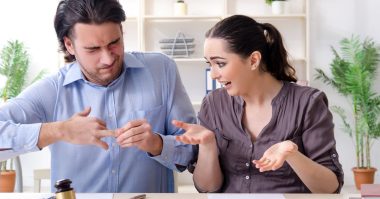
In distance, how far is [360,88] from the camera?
540cm

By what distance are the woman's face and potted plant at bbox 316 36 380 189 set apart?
3.45 m

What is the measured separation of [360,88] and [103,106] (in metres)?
3.67

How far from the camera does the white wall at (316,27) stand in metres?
5.78

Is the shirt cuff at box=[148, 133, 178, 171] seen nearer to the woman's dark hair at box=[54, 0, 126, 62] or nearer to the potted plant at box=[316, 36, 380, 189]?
the woman's dark hair at box=[54, 0, 126, 62]

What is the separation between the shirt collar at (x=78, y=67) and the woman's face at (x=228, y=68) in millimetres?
285

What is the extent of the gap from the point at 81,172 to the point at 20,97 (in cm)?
35

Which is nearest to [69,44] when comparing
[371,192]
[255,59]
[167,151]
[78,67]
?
[78,67]

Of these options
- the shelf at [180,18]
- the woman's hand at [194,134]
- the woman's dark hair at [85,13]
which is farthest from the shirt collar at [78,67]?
the shelf at [180,18]

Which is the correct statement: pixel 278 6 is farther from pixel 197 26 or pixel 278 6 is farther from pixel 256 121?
pixel 256 121

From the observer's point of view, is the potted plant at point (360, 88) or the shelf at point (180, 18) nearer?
the potted plant at point (360, 88)

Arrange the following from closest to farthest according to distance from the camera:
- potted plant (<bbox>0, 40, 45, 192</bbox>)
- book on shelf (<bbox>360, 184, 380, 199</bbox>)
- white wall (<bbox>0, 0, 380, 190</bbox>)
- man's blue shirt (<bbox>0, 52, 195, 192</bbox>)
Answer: book on shelf (<bbox>360, 184, 380, 199</bbox>)
man's blue shirt (<bbox>0, 52, 195, 192</bbox>)
potted plant (<bbox>0, 40, 45, 192</bbox>)
white wall (<bbox>0, 0, 380, 190</bbox>)

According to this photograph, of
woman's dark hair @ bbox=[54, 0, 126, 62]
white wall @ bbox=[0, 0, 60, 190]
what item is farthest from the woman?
white wall @ bbox=[0, 0, 60, 190]

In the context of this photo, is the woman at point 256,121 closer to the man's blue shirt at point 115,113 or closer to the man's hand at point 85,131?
→ the man's blue shirt at point 115,113

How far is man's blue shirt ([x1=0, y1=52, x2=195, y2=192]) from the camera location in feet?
7.15
